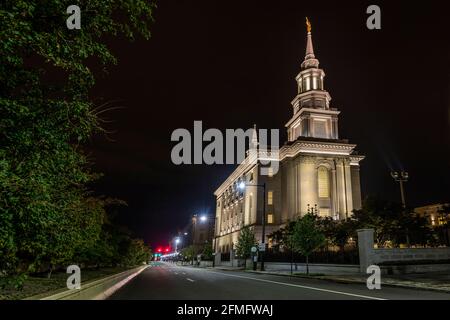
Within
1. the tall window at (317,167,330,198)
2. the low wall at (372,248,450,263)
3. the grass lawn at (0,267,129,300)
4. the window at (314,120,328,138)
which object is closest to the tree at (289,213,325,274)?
the low wall at (372,248,450,263)

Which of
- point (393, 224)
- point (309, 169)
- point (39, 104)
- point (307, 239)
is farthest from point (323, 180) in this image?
point (39, 104)

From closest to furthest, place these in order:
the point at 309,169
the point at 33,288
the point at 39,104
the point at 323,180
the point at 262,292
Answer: the point at 39,104, the point at 33,288, the point at 262,292, the point at 309,169, the point at 323,180

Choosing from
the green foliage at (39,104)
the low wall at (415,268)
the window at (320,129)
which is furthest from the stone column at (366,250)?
the window at (320,129)

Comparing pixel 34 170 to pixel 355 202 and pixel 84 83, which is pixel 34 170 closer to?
pixel 84 83

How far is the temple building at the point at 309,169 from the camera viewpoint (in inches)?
2606

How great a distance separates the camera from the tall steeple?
70000mm

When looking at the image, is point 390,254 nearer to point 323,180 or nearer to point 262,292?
point 262,292

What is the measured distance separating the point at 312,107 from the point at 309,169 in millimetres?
11998

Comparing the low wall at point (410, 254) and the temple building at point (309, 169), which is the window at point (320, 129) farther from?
the low wall at point (410, 254)

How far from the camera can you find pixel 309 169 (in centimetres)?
6669
